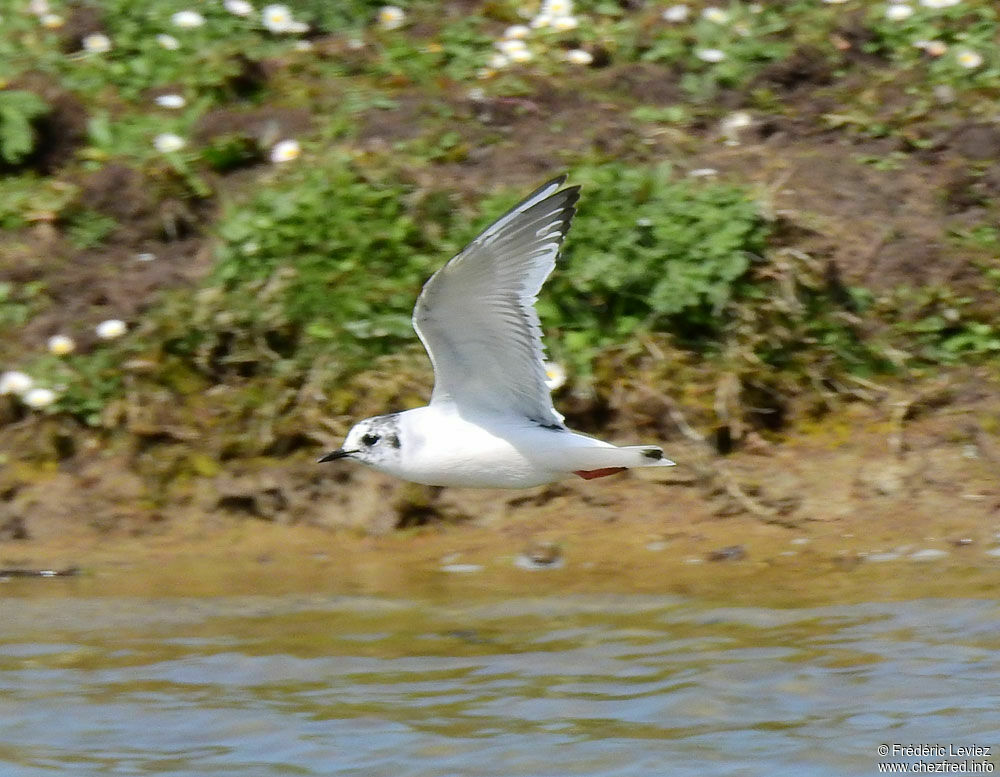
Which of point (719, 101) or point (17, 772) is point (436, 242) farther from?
point (17, 772)

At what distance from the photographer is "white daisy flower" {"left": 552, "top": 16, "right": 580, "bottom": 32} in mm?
10047

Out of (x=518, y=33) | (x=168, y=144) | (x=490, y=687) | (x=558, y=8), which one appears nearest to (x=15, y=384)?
(x=168, y=144)

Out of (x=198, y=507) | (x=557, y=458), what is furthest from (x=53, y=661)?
(x=557, y=458)

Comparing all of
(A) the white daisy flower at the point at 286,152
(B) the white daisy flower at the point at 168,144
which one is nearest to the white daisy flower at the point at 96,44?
(B) the white daisy flower at the point at 168,144

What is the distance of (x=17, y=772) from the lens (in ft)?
19.1

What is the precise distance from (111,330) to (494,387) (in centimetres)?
271

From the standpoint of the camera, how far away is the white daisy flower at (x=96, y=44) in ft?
33.1

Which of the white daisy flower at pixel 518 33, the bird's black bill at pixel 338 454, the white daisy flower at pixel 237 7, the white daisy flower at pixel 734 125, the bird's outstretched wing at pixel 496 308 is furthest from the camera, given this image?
the white daisy flower at pixel 237 7

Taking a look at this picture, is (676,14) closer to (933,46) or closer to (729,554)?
(933,46)

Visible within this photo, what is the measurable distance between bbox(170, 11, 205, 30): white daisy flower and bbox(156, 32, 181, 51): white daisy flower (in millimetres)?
86

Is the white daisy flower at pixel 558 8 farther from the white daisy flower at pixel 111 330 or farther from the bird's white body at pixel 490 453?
the bird's white body at pixel 490 453

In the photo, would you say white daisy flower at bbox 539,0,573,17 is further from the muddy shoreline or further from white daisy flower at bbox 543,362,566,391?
the muddy shoreline

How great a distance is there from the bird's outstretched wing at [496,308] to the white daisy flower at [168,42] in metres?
4.29

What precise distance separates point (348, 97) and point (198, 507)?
9.01 ft
